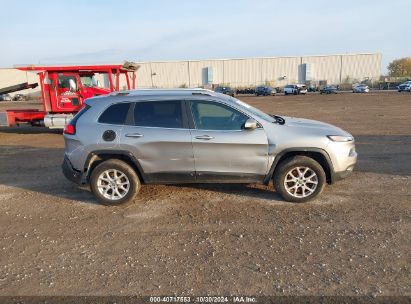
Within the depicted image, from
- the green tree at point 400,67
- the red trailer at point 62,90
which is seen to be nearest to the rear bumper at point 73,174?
the red trailer at point 62,90

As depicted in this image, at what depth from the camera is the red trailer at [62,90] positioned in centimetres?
1207

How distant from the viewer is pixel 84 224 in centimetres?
452

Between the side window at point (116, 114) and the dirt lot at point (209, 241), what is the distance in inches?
52.8

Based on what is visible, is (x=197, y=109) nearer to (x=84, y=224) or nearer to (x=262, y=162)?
(x=262, y=162)

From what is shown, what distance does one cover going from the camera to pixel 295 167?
16.2 feet

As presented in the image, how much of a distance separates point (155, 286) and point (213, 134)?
2405 millimetres

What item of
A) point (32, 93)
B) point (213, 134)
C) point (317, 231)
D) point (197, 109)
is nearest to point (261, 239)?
point (317, 231)

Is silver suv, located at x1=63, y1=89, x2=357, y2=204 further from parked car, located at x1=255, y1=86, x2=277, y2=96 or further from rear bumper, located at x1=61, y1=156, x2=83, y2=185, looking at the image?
parked car, located at x1=255, y1=86, x2=277, y2=96

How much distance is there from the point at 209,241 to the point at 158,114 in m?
2.12

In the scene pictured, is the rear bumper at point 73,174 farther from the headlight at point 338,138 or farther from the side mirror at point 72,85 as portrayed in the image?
the side mirror at point 72,85

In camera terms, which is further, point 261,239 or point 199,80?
point 199,80

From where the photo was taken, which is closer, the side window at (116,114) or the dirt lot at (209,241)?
the dirt lot at (209,241)

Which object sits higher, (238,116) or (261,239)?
(238,116)

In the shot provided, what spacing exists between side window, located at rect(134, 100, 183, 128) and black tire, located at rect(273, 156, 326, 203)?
1.70 m
